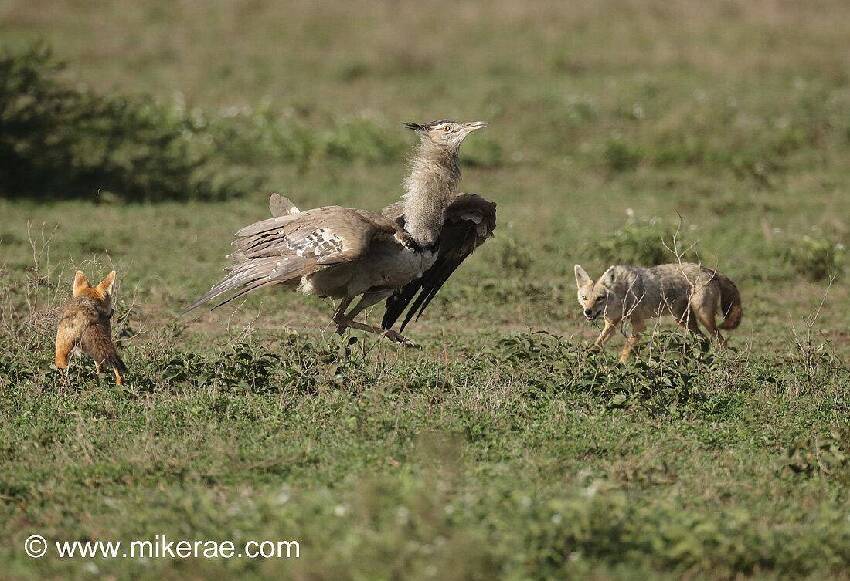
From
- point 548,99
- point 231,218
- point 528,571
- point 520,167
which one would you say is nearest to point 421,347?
point 528,571

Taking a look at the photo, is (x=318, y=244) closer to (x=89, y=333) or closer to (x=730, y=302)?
(x=89, y=333)

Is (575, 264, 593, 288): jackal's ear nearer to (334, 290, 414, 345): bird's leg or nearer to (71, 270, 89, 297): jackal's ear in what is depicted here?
(334, 290, 414, 345): bird's leg

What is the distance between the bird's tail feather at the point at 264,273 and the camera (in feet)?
24.6

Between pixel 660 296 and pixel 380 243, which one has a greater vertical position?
pixel 380 243

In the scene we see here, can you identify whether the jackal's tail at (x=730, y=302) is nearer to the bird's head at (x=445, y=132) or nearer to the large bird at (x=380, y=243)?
the large bird at (x=380, y=243)

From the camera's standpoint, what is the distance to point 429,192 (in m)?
7.96

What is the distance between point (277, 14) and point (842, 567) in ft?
66.9

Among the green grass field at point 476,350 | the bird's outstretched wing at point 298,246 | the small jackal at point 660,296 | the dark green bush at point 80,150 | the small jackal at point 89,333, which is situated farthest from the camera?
the dark green bush at point 80,150

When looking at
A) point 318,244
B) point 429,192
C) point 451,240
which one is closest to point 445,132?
point 429,192

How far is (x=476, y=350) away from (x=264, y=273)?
1.72 metres

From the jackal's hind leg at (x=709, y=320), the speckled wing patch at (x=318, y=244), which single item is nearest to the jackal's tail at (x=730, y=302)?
the jackal's hind leg at (x=709, y=320)

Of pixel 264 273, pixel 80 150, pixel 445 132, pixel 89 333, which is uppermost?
pixel 445 132

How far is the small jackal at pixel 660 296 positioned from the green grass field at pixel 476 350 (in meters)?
0.26

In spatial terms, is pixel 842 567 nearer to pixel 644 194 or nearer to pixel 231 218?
→ pixel 231 218
